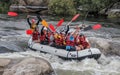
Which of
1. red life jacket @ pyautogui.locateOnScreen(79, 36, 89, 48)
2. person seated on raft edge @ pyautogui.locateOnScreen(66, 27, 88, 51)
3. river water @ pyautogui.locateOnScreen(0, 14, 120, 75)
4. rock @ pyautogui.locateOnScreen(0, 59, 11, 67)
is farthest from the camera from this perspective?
red life jacket @ pyautogui.locateOnScreen(79, 36, 89, 48)

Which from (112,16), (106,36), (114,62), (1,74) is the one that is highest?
(1,74)

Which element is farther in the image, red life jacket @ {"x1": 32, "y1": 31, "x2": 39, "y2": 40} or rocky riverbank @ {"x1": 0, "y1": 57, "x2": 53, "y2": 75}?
red life jacket @ {"x1": 32, "y1": 31, "x2": 39, "y2": 40}

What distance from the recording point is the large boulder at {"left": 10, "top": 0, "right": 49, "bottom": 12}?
34.5 meters

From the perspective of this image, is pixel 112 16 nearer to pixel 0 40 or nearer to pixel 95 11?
pixel 95 11

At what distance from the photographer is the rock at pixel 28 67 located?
8.33 m

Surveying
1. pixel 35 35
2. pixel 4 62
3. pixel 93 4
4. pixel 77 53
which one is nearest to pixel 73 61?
pixel 77 53

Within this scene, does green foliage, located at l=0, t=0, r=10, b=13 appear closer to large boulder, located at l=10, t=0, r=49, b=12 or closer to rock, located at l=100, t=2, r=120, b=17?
large boulder, located at l=10, t=0, r=49, b=12

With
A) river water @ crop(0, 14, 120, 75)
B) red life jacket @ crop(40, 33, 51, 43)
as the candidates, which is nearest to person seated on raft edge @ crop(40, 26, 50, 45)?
red life jacket @ crop(40, 33, 51, 43)

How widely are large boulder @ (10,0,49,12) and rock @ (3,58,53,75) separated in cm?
2560

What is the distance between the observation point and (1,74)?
8445 millimetres

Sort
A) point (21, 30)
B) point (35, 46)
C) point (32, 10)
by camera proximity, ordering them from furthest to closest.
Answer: point (32, 10) < point (21, 30) < point (35, 46)

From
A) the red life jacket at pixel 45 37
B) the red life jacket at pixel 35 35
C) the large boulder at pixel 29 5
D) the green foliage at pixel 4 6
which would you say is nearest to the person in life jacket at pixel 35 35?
the red life jacket at pixel 35 35

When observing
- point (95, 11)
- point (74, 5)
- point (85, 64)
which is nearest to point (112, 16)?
point (95, 11)

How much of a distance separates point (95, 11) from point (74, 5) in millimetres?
2423
